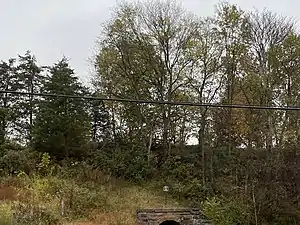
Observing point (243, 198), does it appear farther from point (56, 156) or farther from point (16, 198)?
point (56, 156)

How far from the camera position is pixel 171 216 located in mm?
16125

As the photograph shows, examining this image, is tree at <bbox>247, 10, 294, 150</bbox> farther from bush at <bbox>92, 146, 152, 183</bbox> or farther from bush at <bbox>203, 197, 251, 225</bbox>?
bush at <bbox>92, 146, 152, 183</bbox>

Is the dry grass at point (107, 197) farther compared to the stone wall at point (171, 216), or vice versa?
the dry grass at point (107, 197)

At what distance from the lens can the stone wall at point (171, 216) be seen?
15745 mm

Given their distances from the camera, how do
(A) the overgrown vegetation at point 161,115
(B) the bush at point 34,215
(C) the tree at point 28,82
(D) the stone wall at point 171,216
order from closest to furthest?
1. (B) the bush at point 34,215
2. (D) the stone wall at point 171,216
3. (A) the overgrown vegetation at point 161,115
4. (C) the tree at point 28,82

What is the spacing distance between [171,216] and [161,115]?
7.12 metres

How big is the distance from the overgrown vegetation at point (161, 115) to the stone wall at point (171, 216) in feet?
5.75

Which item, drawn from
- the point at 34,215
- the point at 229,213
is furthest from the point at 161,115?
the point at 34,215

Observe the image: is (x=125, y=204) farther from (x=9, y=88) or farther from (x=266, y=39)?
(x=9, y=88)

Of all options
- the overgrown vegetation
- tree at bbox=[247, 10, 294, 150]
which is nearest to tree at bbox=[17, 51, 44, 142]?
the overgrown vegetation

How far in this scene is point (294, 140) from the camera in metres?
18.2

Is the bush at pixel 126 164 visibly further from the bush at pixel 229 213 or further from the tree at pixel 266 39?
the tree at pixel 266 39

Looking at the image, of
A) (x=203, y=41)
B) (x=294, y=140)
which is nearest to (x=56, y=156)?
(x=203, y=41)

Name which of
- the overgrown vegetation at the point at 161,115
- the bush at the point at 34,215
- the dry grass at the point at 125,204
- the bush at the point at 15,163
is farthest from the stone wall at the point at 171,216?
the bush at the point at 15,163
